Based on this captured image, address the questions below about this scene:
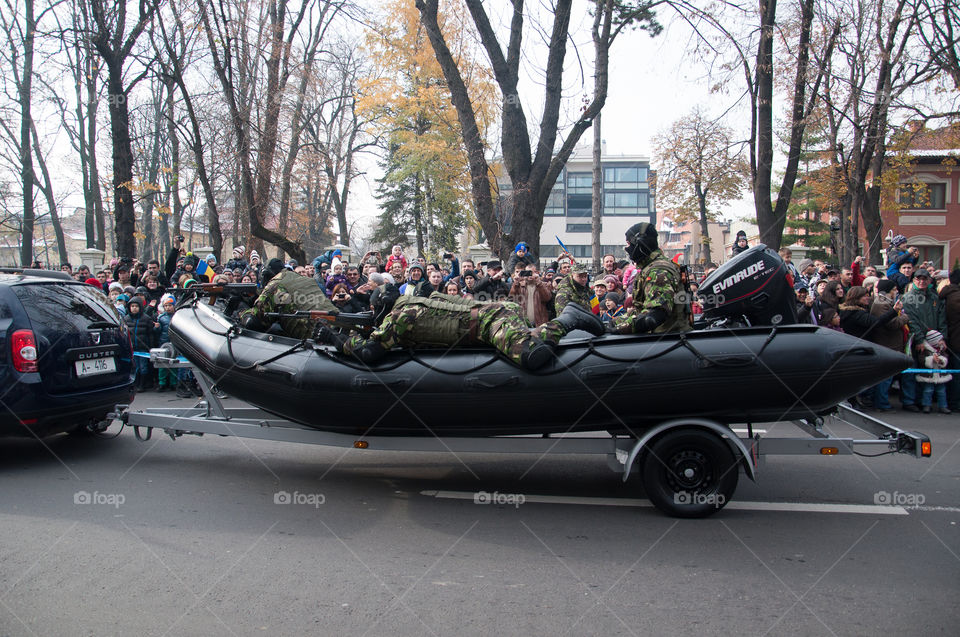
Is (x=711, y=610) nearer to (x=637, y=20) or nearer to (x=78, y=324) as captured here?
(x=78, y=324)

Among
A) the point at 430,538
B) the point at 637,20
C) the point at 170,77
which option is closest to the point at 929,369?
the point at 430,538

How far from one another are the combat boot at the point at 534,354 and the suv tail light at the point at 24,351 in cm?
407

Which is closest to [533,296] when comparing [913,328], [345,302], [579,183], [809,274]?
→ [345,302]

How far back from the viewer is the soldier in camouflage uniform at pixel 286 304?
5539mm

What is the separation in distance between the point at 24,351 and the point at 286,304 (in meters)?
2.13

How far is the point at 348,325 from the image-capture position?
498 centimetres

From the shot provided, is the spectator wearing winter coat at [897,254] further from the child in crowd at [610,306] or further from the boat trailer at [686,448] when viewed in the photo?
the boat trailer at [686,448]

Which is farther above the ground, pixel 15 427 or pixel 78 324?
pixel 78 324

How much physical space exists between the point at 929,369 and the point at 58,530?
9.33 meters

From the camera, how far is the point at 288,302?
18.3ft

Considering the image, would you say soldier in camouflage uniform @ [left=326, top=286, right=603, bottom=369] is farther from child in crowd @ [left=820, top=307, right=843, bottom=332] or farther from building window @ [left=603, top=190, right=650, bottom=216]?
building window @ [left=603, top=190, right=650, bottom=216]

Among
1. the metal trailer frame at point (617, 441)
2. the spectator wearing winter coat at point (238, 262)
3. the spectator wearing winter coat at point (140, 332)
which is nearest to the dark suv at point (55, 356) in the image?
the metal trailer frame at point (617, 441)

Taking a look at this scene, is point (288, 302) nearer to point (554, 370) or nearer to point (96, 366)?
point (96, 366)

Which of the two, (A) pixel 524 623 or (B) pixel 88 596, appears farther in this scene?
(B) pixel 88 596
